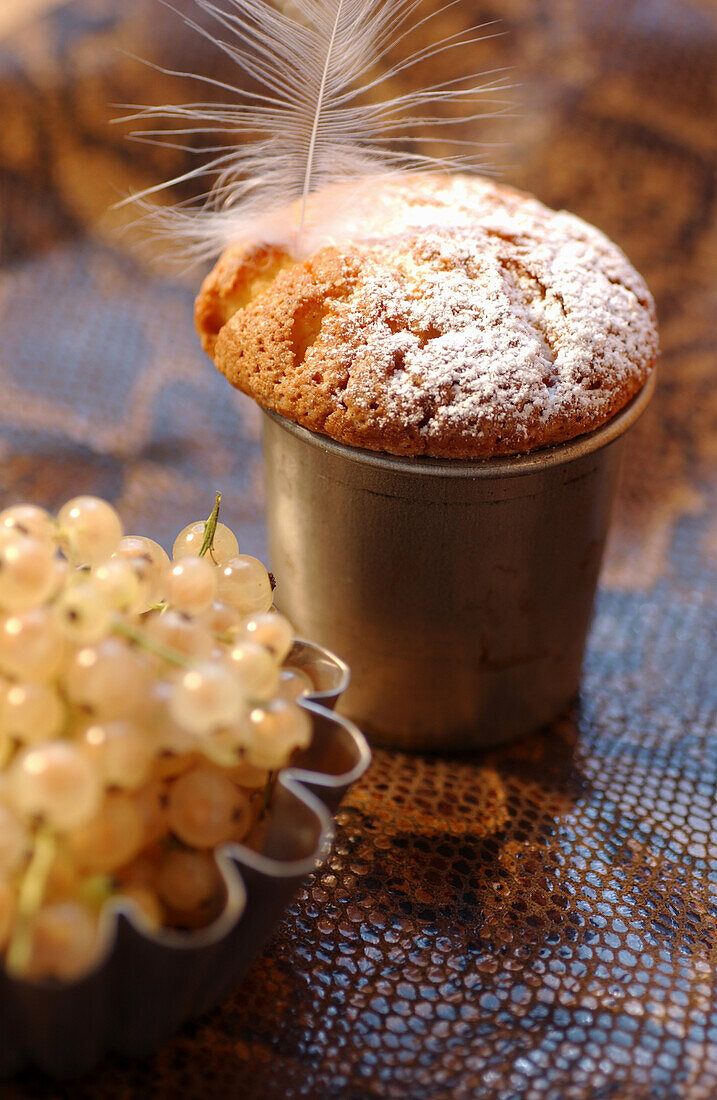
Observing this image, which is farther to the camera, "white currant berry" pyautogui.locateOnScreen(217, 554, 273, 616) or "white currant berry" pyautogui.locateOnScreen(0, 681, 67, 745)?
"white currant berry" pyautogui.locateOnScreen(217, 554, 273, 616)

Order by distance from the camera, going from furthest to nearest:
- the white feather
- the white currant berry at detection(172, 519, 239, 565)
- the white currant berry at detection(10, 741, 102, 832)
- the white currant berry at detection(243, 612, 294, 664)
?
the white feather → the white currant berry at detection(172, 519, 239, 565) → the white currant berry at detection(243, 612, 294, 664) → the white currant berry at detection(10, 741, 102, 832)

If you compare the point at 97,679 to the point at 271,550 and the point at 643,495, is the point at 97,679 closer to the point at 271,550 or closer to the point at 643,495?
the point at 271,550

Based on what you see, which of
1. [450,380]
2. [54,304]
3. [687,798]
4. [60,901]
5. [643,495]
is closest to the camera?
[60,901]

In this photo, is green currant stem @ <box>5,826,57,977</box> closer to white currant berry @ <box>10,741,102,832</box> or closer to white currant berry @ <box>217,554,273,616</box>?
white currant berry @ <box>10,741,102,832</box>

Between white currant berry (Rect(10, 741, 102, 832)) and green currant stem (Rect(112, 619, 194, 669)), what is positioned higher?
green currant stem (Rect(112, 619, 194, 669))

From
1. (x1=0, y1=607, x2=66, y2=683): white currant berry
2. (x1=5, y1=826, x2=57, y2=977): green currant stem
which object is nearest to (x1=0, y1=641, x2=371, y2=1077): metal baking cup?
(x1=5, y1=826, x2=57, y2=977): green currant stem

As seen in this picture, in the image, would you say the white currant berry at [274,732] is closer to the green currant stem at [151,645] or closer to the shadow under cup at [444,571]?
the green currant stem at [151,645]

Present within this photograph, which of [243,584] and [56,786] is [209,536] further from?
[56,786]

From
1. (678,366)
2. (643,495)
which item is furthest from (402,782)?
(678,366)
